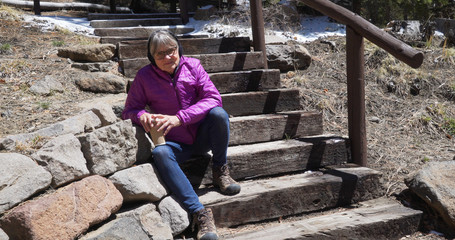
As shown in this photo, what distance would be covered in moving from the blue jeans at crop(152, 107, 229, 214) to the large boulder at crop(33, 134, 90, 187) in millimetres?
475

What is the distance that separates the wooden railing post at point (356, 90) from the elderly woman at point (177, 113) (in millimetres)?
1203

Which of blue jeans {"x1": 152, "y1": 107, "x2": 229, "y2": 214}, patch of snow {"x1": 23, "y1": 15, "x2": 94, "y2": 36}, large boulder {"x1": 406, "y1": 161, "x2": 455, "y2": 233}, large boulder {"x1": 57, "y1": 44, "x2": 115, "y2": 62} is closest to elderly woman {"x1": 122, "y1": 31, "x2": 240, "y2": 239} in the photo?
blue jeans {"x1": 152, "y1": 107, "x2": 229, "y2": 214}

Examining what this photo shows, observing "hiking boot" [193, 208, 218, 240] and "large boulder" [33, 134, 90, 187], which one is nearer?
"large boulder" [33, 134, 90, 187]

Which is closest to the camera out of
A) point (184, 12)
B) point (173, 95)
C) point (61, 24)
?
point (173, 95)

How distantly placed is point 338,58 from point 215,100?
3.20 m

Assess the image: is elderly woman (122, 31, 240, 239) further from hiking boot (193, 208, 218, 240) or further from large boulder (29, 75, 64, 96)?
large boulder (29, 75, 64, 96)

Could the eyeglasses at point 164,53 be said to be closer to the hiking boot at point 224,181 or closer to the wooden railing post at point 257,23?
the hiking boot at point 224,181

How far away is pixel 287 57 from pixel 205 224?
304cm

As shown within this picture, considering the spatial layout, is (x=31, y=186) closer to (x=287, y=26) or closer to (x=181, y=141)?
(x=181, y=141)

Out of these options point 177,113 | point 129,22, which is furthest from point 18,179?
point 129,22

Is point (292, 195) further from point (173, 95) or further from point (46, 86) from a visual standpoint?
point (46, 86)

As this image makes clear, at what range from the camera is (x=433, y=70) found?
548 centimetres

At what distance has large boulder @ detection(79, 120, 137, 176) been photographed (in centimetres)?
256

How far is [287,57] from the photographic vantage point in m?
5.18
